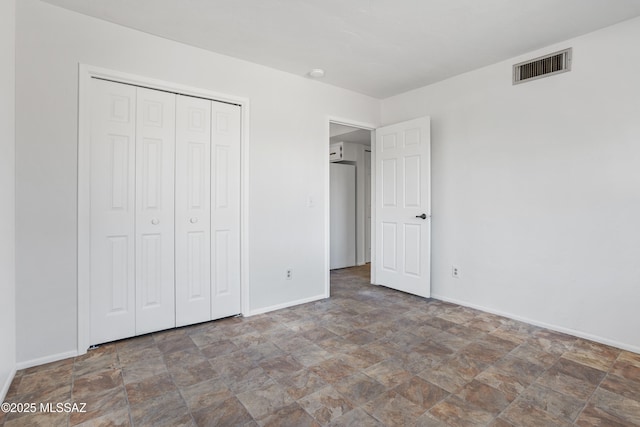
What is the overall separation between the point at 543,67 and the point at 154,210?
3.67 m

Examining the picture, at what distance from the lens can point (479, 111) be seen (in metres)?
3.32

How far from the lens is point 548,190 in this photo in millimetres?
2832

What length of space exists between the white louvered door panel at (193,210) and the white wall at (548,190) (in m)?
2.57

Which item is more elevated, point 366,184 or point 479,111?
point 479,111

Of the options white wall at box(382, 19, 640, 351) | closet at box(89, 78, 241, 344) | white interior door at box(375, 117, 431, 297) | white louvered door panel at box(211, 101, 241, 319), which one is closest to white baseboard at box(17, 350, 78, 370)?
closet at box(89, 78, 241, 344)

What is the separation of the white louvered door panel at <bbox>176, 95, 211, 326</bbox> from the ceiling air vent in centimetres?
295

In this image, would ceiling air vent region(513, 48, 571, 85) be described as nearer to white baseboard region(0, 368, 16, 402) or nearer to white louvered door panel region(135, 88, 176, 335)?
→ white louvered door panel region(135, 88, 176, 335)

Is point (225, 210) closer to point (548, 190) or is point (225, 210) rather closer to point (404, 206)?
point (404, 206)

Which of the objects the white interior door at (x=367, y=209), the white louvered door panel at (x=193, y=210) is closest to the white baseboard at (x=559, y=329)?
the white interior door at (x=367, y=209)

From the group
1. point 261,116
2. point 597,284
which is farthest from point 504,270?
point 261,116

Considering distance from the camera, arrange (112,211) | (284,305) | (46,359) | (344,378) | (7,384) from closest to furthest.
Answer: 1. (7,384)
2. (344,378)
3. (46,359)
4. (112,211)
5. (284,305)

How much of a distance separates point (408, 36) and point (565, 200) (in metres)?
1.96

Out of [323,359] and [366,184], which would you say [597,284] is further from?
[366,184]

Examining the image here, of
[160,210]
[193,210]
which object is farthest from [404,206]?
[160,210]
